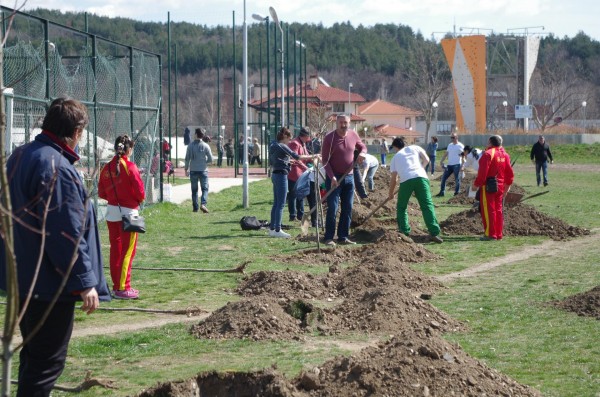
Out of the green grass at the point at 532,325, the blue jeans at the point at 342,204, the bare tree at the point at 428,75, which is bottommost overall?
the green grass at the point at 532,325

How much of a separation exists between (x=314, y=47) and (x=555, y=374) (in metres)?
146

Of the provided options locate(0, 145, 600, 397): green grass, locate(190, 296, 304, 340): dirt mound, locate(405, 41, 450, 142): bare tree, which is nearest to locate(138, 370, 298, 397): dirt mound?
locate(0, 145, 600, 397): green grass

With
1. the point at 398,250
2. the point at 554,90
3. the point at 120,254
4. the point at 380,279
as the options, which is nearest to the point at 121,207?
the point at 120,254

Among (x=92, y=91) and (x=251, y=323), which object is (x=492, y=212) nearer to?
(x=92, y=91)

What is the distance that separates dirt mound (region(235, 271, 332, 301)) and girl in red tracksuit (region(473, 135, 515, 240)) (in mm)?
5958

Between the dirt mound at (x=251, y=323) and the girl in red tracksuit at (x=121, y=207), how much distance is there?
1.97 m

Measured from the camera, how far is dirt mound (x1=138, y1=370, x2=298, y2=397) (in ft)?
18.8

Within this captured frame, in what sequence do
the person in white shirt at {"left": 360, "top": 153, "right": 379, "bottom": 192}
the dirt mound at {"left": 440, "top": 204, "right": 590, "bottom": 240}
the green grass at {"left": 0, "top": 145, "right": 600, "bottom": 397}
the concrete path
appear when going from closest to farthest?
the green grass at {"left": 0, "top": 145, "right": 600, "bottom": 397} → the dirt mound at {"left": 440, "top": 204, "right": 590, "bottom": 240} → the person in white shirt at {"left": 360, "top": 153, "right": 379, "bottom": 192} → the concrete path

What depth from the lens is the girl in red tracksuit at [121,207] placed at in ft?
33.0

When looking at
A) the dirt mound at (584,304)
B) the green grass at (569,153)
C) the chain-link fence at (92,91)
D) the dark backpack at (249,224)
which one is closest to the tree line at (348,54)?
the green grass at (569,153)

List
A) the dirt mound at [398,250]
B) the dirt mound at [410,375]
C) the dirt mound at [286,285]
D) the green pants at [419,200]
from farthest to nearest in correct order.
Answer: the green pants at [419,200], the dirt mound at [398,250], the dirt mound at [286,285], the dirt mound at [410,375]

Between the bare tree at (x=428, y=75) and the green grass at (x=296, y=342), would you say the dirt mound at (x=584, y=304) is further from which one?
the bare tree at (x=428, y=75)

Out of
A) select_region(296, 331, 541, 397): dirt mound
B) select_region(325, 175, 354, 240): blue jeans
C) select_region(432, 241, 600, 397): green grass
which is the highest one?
select_region(325, 175, 354, 240): blue jeans

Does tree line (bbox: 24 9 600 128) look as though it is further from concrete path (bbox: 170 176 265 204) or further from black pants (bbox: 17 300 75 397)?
black pants (bbox: 17 300 75 397)
